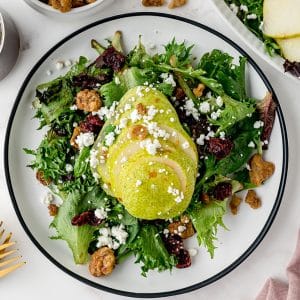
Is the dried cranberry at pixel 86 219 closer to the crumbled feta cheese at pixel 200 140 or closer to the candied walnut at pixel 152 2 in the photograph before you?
the crumbled feta cheese at pixel 200 140

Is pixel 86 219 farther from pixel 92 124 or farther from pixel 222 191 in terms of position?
pixel 222 191

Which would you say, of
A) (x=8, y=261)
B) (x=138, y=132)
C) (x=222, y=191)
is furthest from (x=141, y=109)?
(x=8, y=261)

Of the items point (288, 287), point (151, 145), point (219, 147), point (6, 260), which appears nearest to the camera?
point (151, 145)

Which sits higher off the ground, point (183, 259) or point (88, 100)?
point (88, 100)

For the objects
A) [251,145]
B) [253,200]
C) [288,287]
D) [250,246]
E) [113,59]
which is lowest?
[288,287]

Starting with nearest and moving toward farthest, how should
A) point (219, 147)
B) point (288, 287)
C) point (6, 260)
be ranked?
1. point (219, 147)
2. point (288, 287)
3. point (6, 260)

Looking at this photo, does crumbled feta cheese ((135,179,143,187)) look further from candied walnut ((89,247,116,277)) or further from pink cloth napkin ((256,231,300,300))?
pink cloth napkin ((256,231,300,300))
